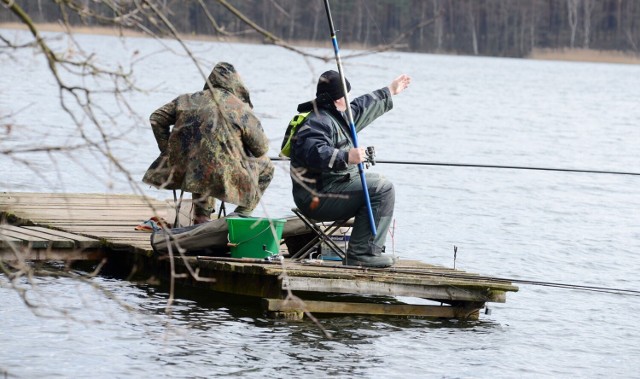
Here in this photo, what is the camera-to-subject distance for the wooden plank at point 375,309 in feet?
28.9

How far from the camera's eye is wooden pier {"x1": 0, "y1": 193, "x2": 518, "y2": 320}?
28.5ft

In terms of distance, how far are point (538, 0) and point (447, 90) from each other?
128 feet

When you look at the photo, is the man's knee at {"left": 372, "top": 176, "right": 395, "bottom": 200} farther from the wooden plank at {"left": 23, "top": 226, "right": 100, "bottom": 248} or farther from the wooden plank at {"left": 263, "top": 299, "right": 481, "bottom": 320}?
the wooden plank at {"left": 23, "top": 226, "right": 100, "bottom": 248}

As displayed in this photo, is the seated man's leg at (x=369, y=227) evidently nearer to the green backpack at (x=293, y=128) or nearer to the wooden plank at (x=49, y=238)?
the green backpack at (x=293, y=128)

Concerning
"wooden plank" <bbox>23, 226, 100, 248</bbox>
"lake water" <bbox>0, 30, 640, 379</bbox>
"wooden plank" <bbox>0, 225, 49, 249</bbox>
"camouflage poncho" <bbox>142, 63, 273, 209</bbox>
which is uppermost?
"camouflage poncho" <bbox>142, 63, 273, 209</bbox>

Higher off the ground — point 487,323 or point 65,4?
point 65,4

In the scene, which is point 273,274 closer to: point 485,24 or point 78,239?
point 78,239

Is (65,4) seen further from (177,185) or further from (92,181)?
(92,181)

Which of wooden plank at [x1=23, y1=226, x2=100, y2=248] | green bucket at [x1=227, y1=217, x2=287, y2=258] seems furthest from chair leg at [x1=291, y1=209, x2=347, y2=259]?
wooden plank at [x1=23, y1=226, x2=100, y2=248]

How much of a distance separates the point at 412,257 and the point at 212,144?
419cm

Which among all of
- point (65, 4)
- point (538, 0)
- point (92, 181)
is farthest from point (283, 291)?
point (538, 0)

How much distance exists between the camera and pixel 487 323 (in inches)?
385

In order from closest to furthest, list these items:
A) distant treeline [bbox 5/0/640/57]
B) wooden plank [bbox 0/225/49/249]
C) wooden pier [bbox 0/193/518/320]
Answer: wooden pier [bbox 0/193/518/320] → wooden plank [bbox 0/225/49/249] → distant treeline [bbox 5/0/640/57]

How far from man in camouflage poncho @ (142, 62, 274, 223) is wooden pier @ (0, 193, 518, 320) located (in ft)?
1.27
